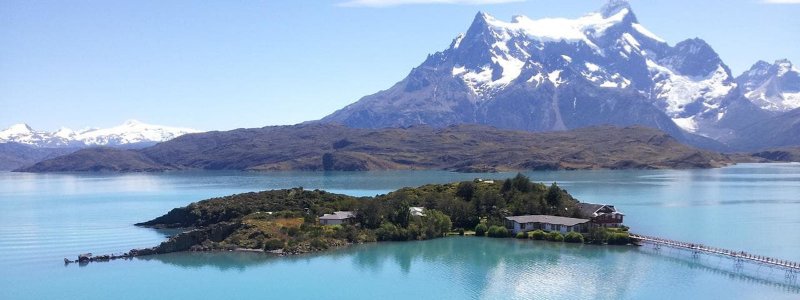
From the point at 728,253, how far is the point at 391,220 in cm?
3614

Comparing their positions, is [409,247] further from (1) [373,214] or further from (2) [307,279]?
(2) [307,279]

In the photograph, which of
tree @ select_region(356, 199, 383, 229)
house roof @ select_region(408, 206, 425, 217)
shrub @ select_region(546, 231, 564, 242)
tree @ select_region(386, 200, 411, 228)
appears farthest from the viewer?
house roof @ select_region(408, 206, 425, 217)

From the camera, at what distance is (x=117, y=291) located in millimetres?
64062

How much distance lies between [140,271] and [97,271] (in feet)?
13.5

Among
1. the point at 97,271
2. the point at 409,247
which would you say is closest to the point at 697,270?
the point at 409,247

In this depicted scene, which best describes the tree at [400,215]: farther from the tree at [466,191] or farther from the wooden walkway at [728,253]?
the wooden walkway at [728,253]

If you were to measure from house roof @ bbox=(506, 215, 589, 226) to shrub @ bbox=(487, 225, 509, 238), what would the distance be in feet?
7.78

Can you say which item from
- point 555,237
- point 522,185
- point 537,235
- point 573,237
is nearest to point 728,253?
point 573,237

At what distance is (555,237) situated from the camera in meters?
83.8

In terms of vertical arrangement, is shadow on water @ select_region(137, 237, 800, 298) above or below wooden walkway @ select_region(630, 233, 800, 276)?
below

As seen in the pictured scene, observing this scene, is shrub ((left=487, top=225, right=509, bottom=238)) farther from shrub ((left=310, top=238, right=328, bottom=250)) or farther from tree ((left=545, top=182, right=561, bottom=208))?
shrub ((left=310, top=238, right=328, bottom=250))

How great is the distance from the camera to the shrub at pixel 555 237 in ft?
274

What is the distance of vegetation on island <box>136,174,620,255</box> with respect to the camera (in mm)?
82375

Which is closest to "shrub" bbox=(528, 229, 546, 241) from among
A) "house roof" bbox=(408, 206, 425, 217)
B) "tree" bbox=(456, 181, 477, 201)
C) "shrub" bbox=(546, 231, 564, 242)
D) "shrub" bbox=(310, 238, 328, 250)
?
"shrub" bbox=(546, 231, 564, 242)
